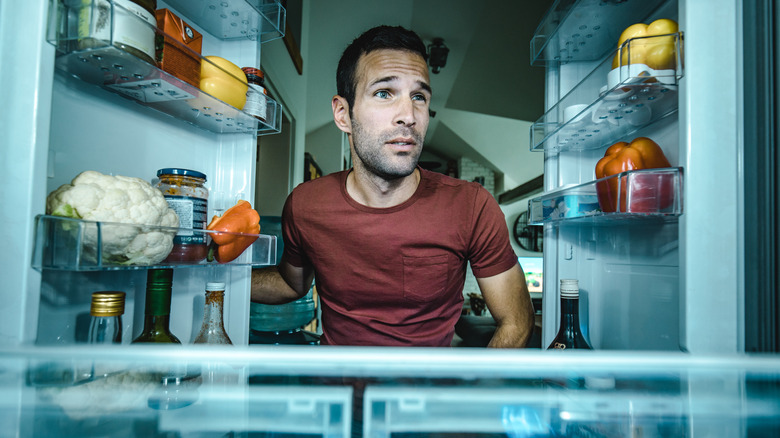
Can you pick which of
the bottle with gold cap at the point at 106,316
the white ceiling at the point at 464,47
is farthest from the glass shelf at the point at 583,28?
the white ceiling at the point at 464,47

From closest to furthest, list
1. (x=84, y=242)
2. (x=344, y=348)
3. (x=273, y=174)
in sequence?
(x=344, y=348), (x=84, y=242), (x=273, y=174)

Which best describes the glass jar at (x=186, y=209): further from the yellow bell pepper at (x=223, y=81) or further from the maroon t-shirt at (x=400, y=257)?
the maroon t-shirt at (x=400, y=257)

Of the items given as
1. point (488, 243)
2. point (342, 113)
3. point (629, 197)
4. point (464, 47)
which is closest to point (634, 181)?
point (629, 197)

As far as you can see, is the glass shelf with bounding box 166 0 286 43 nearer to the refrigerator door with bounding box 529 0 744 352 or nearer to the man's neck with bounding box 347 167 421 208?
the man's neck with bounding box 347 167 421 208

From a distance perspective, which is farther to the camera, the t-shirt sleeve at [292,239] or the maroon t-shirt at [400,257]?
the t-shirt sleeve at [292,239]

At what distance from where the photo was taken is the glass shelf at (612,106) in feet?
2.39

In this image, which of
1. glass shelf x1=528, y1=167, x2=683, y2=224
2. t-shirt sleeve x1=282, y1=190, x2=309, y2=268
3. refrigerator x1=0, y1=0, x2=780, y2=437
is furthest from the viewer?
t-shirt sleeve x1=282, y1=190, x2=309, y2=268

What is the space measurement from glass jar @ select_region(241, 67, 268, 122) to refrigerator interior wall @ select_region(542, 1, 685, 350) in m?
0.71

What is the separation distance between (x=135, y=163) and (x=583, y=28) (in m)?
1.10

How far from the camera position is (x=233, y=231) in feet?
2.83

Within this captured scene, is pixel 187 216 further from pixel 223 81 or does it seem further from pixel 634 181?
pixel 634 181

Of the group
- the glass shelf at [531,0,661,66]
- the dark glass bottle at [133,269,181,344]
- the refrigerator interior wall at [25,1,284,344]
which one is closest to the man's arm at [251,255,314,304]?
the refrigerator interior wall at [25,1,284,344]

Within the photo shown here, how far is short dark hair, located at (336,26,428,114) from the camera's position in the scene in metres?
1.20

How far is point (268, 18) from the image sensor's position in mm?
1012
